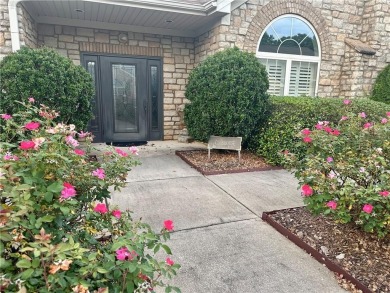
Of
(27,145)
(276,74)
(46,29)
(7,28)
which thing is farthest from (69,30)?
(27,145)

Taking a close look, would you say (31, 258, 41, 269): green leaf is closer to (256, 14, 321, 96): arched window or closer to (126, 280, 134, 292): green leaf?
(126, 280, 134, 292): green leaf

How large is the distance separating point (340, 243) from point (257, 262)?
809 millimetres

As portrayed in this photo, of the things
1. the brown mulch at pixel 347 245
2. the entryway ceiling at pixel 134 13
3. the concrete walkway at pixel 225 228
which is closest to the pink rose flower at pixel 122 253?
the concrete walkway at pixel 225 228

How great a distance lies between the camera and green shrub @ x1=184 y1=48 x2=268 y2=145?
497cm

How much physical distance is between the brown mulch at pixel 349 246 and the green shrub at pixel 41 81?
12.3ft

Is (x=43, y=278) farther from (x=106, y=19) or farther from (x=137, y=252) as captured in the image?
(x=106, y=19)

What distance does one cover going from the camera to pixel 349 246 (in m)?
2.37

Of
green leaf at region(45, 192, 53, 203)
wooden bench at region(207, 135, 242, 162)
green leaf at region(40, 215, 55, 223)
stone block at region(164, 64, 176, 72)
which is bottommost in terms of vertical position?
wooden bench at region(207, 135, 242, 162)

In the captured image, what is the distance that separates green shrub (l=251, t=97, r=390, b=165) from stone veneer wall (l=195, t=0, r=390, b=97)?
1.85 meters

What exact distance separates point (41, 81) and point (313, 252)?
437 centimetres

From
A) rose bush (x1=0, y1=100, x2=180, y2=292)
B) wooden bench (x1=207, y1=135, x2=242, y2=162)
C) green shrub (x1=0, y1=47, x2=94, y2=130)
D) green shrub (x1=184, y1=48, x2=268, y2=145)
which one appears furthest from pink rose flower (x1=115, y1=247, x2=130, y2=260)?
wooden bench (x1=207, y1=135, x2=242, y2=162)

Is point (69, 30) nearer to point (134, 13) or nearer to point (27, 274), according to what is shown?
point (134, 13)

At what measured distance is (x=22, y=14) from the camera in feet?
15.9

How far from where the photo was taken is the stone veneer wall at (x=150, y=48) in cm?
599
